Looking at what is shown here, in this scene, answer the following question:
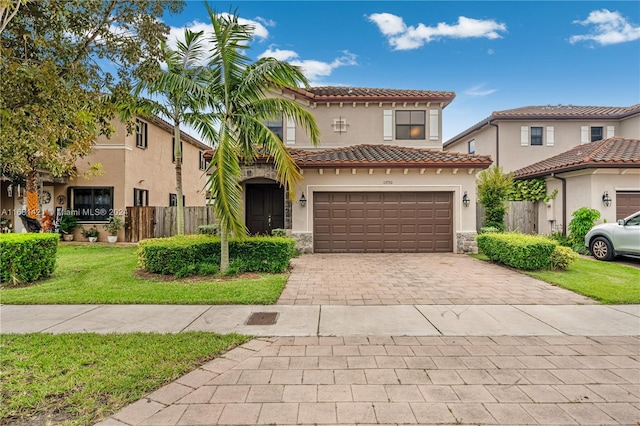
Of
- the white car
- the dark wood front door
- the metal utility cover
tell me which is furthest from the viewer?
the dark wood front door

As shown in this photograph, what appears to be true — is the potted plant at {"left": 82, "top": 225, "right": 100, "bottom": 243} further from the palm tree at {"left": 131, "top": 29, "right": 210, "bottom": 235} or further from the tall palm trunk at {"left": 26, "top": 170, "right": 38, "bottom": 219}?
the palm tree at {"left": 131, "top": 29, "right": 210, "bottom": 235}

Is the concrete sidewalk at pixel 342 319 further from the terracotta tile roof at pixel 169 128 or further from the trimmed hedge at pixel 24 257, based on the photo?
the terracotta tile roof at pixel 169 128

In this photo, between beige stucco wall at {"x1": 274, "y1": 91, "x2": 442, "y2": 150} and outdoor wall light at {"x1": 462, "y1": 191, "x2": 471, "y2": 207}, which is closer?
outdoor wall light at {"x1": 462, "y1": 191, "x2": 471, "y2": 207}

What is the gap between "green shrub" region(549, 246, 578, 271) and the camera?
8789 millimetres

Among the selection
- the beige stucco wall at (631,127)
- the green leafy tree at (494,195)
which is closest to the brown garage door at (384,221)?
the green leafy tree at (494,195)

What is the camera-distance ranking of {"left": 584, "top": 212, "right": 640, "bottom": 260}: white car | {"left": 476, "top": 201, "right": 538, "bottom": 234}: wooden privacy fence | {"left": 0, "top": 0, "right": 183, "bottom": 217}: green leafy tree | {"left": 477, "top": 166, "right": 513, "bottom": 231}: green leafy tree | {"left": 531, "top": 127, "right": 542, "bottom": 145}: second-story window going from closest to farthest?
{"left": 0, "top": 0, "right": 183, "bottom": 217}: green leafy tree
{"left": 584, "top": 212, "right": 640, "bottom": 260}: white car
{"left": 477, "top": 166, "right": 513, "bottom": 231}: green leafy tree
{"left": 476, "top": 201, "right": 538, "bottom": 234}: wooden privacy fence
{"left": 531, "top": 127, "right": 542, "bottom": 145}: second-story window

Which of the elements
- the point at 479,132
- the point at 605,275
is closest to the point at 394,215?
the point at 605,275

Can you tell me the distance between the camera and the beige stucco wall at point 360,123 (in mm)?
15312

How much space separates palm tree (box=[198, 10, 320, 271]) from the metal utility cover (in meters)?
2.46

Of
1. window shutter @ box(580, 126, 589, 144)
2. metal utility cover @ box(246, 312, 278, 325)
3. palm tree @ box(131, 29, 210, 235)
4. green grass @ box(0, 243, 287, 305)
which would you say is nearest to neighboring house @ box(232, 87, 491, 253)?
palm tree @ box(131, 29, 210, 235)

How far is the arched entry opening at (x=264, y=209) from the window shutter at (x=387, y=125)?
5876 mm

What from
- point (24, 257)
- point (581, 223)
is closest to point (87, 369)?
point (24, 257)

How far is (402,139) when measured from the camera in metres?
15.4

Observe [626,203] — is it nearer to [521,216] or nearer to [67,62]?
[521,216]
